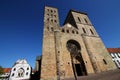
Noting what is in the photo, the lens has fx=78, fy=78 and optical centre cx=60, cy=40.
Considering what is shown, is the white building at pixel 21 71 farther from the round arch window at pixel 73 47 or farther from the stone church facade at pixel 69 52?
the round arch window at pixel 73 47

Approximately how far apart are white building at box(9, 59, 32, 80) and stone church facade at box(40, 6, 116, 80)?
21.2 meters

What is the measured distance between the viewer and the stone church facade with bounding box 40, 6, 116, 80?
44.0 feet

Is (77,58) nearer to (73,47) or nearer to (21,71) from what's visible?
(73,47)

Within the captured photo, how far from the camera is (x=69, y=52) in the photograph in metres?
16.4

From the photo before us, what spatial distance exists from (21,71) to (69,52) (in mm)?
25551

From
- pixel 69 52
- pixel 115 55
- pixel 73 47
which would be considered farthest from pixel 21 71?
pixel 115 55

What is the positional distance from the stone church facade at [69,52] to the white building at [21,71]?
21.2 meters

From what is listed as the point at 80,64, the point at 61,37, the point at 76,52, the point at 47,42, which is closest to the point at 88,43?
the point at 76,52

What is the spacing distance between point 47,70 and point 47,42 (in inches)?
212

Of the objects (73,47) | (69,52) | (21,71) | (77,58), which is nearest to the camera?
(69,52)

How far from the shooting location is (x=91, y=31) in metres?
23.5

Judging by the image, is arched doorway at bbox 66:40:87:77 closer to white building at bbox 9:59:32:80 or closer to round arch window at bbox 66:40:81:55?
round arch window at bbox 66:40:81:55

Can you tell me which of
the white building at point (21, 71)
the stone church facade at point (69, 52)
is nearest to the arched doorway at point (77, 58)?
the stone church facade at point (69, 52)

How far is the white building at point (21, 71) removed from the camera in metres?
29.9
